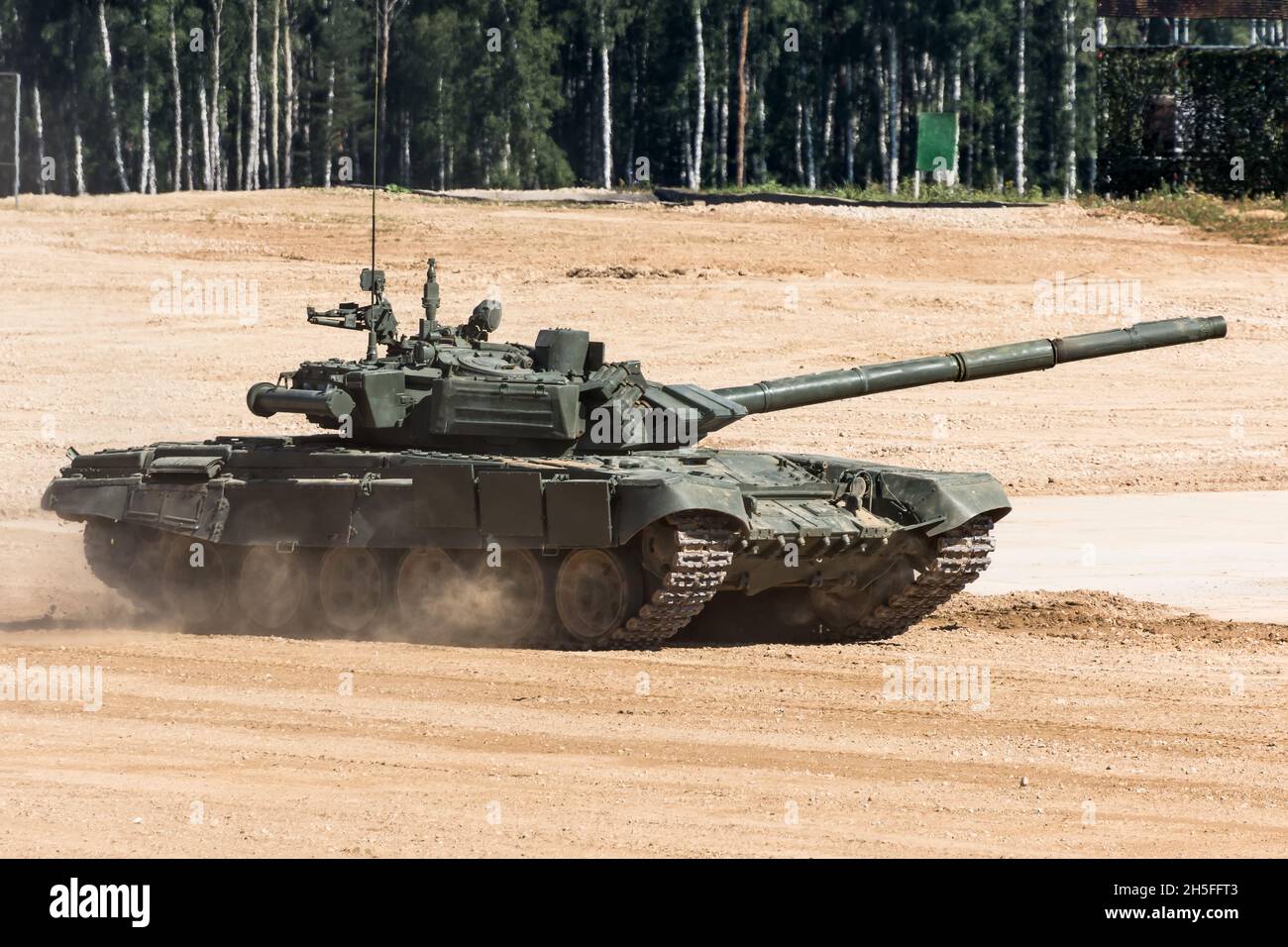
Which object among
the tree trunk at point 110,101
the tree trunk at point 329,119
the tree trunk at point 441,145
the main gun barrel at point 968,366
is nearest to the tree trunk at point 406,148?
the tree trunk at point 441,145

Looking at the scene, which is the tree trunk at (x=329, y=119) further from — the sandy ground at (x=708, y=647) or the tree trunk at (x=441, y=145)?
the sandy ground at (x=708, y=647)

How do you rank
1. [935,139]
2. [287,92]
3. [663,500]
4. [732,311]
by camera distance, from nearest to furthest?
[663,500], [732,311], [935,139], [287,92]

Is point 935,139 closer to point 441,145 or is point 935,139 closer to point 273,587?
point 441,145

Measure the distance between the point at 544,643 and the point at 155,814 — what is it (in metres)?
5.85

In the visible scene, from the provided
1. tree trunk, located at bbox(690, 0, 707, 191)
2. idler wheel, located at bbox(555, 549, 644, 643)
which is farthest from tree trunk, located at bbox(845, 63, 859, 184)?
idler wheel, located at bbox(555, 549, 644, 643)

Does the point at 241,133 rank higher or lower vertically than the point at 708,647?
higher

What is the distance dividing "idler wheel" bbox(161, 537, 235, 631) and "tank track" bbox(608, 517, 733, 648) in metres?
4.10

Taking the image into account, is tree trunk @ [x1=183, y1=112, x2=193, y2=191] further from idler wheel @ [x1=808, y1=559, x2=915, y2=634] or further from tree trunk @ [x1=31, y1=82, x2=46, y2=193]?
idler wheel @ [x1=808, y1=559, x2=915, y2=634]

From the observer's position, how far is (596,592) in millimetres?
15531

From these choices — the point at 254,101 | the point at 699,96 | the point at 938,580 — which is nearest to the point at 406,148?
the point at 254,101

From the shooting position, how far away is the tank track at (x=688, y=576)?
48.0ft

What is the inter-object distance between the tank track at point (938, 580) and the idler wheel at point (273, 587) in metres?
4.31

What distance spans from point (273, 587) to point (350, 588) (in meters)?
0.82
